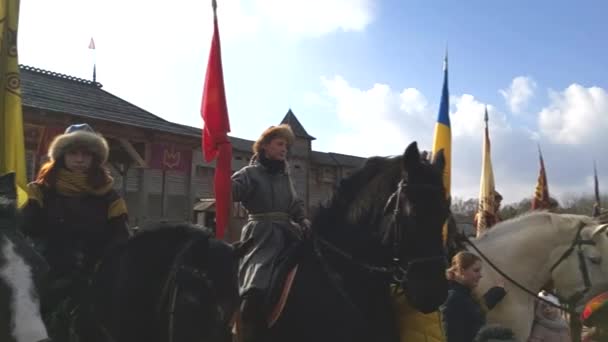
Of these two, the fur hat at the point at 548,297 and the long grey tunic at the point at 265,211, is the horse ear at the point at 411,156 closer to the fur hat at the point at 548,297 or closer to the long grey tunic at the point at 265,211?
the long grey tunic at the point at 265,211

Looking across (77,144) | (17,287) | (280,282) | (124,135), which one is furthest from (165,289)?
(124,135)

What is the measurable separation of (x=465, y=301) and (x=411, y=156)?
1851 millimetres

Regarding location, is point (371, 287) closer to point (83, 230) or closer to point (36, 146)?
point (83, 230)

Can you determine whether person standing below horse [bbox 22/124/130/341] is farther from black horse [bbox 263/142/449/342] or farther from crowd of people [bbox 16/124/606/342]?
black horse [bbox 263/142/449/342]

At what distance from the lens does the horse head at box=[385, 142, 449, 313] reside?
378cm

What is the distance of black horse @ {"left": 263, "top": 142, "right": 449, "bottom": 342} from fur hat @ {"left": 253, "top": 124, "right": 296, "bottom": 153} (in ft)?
2.06

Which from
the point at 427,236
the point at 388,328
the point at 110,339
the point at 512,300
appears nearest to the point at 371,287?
the point at 388,328

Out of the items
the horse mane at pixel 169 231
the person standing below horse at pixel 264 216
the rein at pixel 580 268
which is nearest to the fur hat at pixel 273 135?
the person standing below horse at pixel 264 216

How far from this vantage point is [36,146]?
1287cm

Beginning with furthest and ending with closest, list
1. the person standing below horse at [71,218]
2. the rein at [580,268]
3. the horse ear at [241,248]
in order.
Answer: the rein at [580,268]
the person standing below horse at [71,218]
the horse ear at [241,248]

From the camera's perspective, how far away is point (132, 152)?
13.8 meters

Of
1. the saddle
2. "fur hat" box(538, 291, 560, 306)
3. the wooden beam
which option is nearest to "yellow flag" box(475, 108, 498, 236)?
"fur hat" box(538, 291, 560, 306)

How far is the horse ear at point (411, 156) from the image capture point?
3.99 metres

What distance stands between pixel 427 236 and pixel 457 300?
66.7 inches
